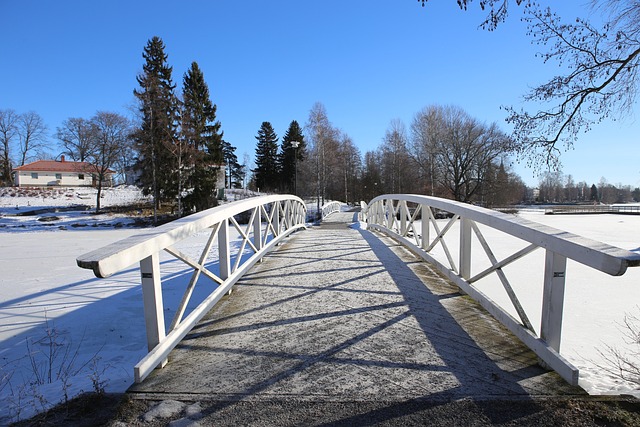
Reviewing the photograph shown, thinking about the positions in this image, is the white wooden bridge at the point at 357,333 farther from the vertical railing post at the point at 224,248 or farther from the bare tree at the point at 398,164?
the bare tree at the point at 398,164

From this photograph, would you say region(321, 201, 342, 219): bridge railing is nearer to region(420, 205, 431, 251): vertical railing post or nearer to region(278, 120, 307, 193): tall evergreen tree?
region(420, 205, 431, 251): vertical railing post

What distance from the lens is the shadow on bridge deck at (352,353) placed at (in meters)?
2.10

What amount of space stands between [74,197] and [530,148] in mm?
42454

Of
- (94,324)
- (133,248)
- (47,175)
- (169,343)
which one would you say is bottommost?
(94,324)

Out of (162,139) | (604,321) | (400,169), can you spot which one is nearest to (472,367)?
(604,321)

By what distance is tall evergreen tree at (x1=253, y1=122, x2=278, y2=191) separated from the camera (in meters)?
55.6

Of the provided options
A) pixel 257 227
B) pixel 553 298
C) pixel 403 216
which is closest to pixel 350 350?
pixel 553 298

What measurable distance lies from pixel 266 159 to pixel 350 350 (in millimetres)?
55134

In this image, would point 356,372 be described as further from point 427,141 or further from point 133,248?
point 427,141

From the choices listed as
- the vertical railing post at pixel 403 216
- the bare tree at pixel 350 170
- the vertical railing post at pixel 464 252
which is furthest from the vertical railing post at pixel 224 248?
the bare tree at pixel 350 170

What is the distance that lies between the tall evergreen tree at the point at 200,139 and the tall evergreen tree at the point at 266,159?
22.5 meters

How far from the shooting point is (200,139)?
28766 mm

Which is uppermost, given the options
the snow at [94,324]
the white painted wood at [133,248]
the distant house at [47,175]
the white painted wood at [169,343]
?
the distant house at [47,175]

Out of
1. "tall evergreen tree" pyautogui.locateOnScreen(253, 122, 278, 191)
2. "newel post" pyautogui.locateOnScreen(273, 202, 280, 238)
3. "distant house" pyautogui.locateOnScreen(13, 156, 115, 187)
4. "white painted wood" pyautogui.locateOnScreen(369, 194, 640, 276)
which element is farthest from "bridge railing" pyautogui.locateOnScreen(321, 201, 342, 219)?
"distant house" pyautogui.locateOnScreen(13, 156, 115, 187)
